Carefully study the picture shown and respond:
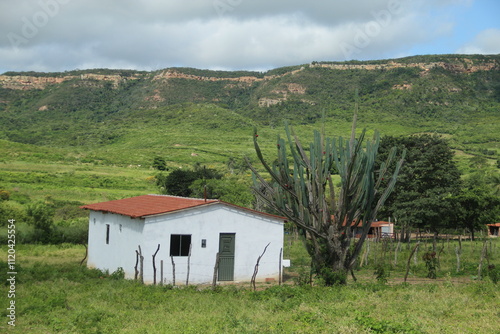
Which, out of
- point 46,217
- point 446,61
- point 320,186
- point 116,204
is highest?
point 446,61

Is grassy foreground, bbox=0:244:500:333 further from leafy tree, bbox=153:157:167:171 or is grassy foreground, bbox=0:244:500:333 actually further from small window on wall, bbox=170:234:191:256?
leafy tree, bbox=153:157:167:171

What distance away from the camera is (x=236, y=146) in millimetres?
87000

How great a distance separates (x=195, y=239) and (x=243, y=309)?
238 inches

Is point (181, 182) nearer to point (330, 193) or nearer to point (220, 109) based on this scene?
point (330, 193)

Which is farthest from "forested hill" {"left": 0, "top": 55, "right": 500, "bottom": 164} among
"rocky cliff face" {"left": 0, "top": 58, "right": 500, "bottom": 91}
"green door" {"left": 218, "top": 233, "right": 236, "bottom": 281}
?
Answer: "green door" {"left": 218, "top": 233, "right": 236, "bottom": 281}

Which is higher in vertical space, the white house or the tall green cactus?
the tall green cactus

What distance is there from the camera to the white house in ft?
56.4

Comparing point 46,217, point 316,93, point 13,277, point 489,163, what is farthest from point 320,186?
point 316,93

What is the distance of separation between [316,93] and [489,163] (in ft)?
214

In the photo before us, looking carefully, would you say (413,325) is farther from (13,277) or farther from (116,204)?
(116,204)

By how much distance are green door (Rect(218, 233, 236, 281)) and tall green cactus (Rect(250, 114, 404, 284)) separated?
10.0 feet

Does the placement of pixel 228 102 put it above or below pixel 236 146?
above

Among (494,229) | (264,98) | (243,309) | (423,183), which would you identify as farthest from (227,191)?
(264,98)

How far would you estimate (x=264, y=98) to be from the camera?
132125 millimetres
